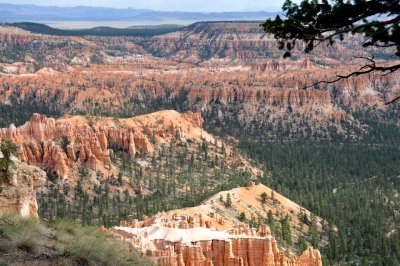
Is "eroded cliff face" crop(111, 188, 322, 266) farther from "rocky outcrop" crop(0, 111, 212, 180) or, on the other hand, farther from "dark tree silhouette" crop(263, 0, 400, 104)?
"rocky outcrop" crop(0, 111, 212, 180)

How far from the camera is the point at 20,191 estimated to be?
2422 centimetres

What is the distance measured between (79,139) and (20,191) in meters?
51.3

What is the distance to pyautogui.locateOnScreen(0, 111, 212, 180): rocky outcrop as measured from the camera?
229 ft

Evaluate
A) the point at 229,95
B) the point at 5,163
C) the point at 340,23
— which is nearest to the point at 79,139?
the point at 5,163

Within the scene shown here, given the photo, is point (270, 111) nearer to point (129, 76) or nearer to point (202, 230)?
point (129, 76)

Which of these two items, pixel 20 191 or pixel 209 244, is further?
pixel 209 244

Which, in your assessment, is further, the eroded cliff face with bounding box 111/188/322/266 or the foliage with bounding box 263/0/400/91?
the eroded cliff face with bounding box 111/188/322/266

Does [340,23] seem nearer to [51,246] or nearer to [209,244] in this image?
[51,246]

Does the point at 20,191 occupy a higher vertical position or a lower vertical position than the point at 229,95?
higher

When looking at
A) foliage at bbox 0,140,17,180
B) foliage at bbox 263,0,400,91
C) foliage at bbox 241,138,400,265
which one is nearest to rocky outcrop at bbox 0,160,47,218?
foliage at bbox 0,140,17,180

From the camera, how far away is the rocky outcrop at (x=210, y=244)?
33.3 meters

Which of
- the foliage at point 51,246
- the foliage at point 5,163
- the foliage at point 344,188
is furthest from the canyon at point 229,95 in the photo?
the foliage at point 51,246

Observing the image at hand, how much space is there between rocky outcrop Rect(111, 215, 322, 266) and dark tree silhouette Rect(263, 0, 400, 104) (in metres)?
17.9

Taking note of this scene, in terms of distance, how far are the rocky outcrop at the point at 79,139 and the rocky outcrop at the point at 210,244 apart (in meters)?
31.1
